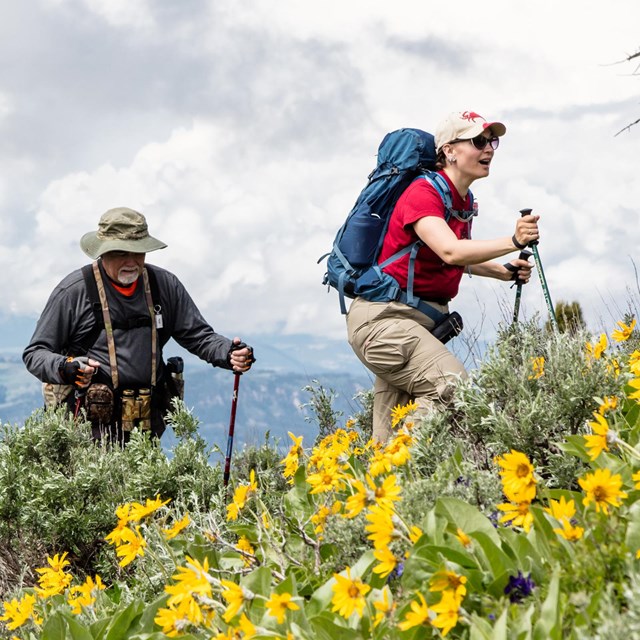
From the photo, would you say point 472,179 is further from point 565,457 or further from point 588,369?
point 565,457

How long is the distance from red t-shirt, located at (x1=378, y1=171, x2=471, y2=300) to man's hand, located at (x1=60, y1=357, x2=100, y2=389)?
2243 millimetres

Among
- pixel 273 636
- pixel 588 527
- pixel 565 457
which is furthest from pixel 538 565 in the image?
pixel 565 457

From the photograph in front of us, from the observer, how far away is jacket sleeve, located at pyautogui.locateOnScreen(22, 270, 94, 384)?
6414 mm

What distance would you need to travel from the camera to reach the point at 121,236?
6.48m

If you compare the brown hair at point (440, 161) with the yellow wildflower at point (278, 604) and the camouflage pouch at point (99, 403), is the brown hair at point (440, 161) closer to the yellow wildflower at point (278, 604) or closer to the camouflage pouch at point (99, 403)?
the camouflage pouch at point (99, 403)

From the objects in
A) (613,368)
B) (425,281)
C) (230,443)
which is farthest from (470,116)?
(230,443)

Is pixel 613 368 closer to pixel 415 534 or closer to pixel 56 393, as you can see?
pixel 415 534

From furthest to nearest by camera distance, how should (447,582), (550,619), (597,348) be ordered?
(597,348) < (447,582) < (550,619)

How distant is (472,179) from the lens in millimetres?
5387

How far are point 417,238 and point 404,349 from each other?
0.69 m

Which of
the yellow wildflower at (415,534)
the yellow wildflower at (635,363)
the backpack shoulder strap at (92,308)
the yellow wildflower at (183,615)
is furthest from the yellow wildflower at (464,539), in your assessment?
the backpack shoulder strap at (92,308)

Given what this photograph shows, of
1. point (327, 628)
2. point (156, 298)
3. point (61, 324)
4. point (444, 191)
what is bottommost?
point (327, 628)

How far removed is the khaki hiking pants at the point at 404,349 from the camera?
533 centimetres

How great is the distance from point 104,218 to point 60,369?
1215 mm
